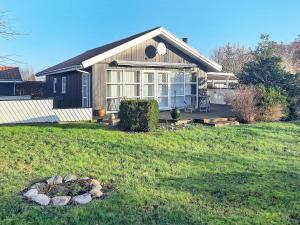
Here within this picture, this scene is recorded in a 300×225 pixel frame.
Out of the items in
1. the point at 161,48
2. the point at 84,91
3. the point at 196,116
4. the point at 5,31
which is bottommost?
the point at 196,116

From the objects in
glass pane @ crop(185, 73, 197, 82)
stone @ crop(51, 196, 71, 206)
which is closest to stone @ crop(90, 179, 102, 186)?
stone @ crop(51, 196, 71, 206)

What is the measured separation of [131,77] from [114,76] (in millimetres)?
1071

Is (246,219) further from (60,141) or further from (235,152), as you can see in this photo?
(60,141)

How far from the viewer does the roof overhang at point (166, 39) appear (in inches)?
683

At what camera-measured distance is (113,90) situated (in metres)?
18.5

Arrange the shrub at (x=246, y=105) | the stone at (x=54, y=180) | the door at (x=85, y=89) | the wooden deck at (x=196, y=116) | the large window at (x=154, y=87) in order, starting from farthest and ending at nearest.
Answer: the large window at (x=154, y=87) → the door at (x=85, y=89) → the shrub at (x=246, y=105) → the wooden deck at (x=196, y=116) → the stone at (x=54, y=180)

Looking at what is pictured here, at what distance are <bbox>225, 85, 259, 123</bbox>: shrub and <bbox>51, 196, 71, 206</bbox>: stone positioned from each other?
1159cm

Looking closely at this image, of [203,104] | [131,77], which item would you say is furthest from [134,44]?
[203,104]

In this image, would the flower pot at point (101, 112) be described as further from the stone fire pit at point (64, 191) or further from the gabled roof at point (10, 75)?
the gabled roof at point (10, 75)

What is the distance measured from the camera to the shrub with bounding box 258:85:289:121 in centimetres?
1647

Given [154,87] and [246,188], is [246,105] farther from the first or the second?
[246,188]

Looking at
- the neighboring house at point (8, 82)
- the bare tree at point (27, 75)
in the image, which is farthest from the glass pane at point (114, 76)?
the bare tree at point (27, 75)

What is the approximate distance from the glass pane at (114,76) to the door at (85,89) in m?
1.12

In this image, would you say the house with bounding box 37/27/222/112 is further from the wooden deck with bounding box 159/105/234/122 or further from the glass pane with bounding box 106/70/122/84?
the wooden deck with bounding box 159/105/234/122
